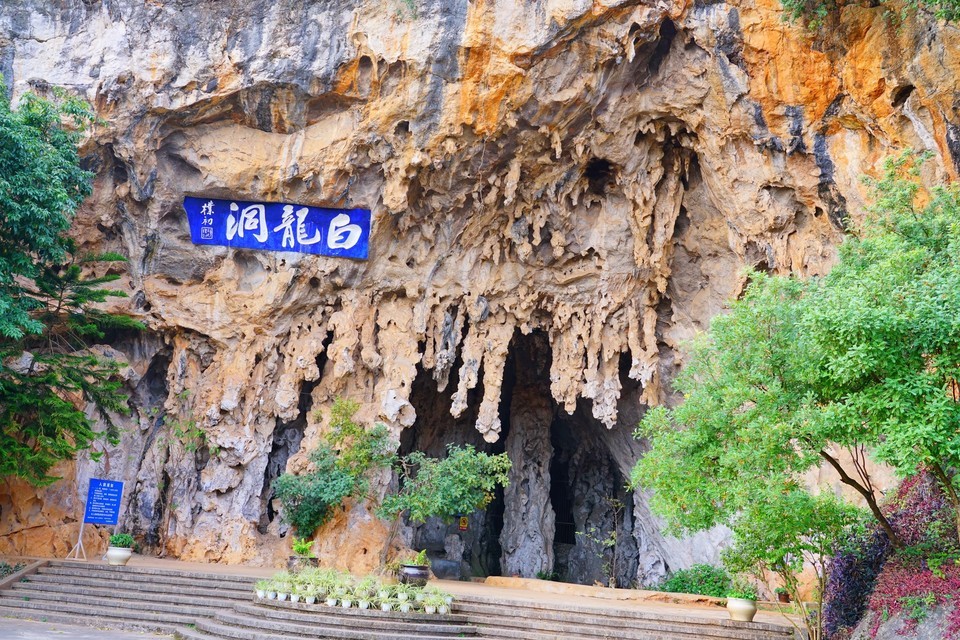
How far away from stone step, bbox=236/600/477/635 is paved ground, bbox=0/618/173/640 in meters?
1.22

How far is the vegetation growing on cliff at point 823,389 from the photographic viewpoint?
22.7ft

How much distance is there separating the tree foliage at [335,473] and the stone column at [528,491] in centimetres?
645

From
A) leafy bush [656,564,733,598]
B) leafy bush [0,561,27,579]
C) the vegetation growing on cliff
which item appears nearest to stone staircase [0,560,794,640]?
leafy bush [0,561,27,579]

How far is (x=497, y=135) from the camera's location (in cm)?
1519

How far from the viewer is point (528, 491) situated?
21203 millimetres

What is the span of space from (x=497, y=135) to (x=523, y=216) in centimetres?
222

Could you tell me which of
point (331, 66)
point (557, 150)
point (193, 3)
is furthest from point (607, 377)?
point (193, 3)

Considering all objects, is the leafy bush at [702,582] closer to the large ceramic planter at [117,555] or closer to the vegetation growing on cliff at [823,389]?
the vegetation growing on cliff at [823,389]

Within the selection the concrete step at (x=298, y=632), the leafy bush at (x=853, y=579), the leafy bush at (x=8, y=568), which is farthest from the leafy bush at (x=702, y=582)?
the leafy bush at (x=8, y=568)

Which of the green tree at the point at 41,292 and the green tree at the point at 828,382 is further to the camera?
the green tree at the point at 41,292

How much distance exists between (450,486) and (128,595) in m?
5.32

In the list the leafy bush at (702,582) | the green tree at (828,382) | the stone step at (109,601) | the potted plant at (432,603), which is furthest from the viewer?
the leafy bush at (702,582)

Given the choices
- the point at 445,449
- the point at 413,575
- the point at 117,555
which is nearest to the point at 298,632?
the point at 413,575

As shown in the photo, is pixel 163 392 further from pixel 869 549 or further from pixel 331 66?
pixel 869 549
